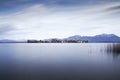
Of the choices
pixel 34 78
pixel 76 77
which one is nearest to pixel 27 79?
pixel 34 78

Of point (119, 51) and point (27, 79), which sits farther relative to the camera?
point (119, 51)

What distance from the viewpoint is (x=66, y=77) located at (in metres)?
18.8

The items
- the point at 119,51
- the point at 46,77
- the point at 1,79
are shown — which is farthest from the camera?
the point at 119,51

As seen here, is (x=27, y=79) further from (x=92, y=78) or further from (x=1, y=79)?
(x=92, y=78)

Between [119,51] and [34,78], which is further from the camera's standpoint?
[119,51]

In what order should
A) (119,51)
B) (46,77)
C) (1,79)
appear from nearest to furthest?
1. (1,79)
2. (46,77)
3. (119,51)

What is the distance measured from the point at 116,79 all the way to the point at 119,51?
27.5 metres

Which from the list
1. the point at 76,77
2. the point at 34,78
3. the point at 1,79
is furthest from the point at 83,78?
the point at 1,79

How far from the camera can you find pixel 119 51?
4388 cm

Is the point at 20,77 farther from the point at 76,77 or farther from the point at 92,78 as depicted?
the point at 92,78

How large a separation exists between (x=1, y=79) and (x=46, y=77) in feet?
15.8

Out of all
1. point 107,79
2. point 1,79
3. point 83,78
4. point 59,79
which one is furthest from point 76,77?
point 1,79

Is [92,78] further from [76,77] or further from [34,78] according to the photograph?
[34,78]

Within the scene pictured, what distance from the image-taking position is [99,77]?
18859 mm
